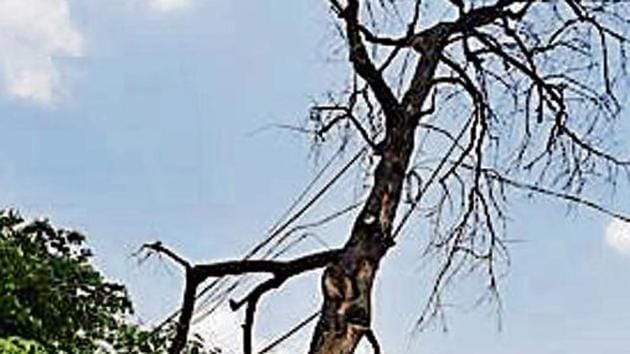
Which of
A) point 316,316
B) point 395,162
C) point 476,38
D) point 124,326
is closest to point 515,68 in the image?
point 476,38

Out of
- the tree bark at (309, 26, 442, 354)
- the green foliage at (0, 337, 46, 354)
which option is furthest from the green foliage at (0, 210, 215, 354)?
the tree bark at (309, 26, 442, 354)

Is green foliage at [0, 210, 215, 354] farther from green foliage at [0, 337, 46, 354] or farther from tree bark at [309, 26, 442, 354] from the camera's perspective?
tree bark at [309, 26, 442, 354]

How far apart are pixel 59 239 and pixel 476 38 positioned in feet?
12.5

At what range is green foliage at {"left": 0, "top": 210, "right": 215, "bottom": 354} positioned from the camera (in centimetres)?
635

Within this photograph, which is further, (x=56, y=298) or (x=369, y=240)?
(x=56, y=298)

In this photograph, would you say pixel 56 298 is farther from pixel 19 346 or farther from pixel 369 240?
pixel 369 240

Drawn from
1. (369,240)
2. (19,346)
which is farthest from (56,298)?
(369,240)

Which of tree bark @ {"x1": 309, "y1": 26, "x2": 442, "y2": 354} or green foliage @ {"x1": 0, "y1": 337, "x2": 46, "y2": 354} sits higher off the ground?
green foliage @ {"x1": 0, "y1": 337, "x2": 46, "y2": 354}

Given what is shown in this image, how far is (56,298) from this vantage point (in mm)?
6586

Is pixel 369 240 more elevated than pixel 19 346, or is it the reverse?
pixel 19 346

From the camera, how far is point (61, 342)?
6520 mm

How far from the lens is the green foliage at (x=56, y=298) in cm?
635

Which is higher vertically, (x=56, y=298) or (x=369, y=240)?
(x=56, y=298)

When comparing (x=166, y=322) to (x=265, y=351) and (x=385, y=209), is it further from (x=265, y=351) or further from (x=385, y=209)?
(x=385, y=209)
